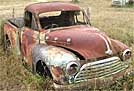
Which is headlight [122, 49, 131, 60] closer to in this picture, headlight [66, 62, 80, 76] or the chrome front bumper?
the chrome front bumper

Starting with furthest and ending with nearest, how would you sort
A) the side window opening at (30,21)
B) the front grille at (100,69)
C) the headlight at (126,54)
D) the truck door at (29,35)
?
the side window opening at (30,21), the truck door at (29,35), the headlight at (126,54), the front grille at (100,69)

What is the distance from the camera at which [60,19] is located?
7984 mm

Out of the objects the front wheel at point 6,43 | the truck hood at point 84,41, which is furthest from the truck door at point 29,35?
the front wheel at point 6,43

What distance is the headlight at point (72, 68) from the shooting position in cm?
603

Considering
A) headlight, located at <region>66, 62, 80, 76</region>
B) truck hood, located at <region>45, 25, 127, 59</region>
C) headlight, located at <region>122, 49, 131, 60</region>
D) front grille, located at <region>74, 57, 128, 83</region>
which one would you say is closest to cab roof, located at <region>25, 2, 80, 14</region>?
truck hood, located at <region>45, 25, 127, 59</region>

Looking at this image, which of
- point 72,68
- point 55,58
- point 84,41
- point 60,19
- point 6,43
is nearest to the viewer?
point 72,68

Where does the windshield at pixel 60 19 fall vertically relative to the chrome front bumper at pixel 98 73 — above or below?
above

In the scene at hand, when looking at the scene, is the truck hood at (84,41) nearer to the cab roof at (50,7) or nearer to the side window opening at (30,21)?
the side window opening at (30,21)

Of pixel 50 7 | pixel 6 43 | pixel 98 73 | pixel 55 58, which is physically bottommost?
pixel 6 43

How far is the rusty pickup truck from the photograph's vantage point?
612 cm

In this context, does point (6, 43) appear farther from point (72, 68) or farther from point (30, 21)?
point (72, 68)

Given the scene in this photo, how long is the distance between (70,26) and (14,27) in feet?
5.89

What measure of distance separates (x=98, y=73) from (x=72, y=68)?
53 cm

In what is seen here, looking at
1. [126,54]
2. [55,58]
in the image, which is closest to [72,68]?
[55,58]
